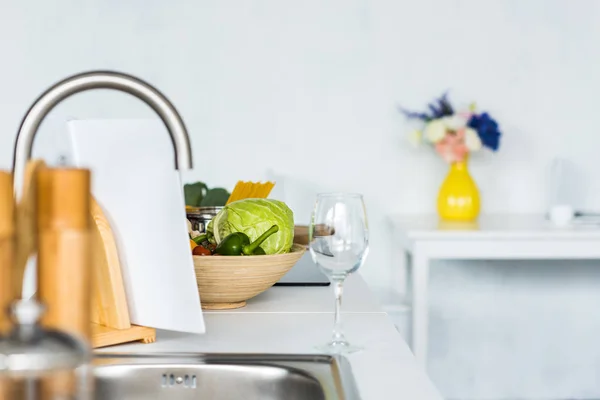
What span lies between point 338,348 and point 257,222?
373mm

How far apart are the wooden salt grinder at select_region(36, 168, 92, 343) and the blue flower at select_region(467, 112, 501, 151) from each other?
2.49 metres

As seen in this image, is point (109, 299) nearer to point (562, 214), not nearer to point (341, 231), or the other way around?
point (341, 231)

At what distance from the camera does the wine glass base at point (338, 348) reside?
1.01 m

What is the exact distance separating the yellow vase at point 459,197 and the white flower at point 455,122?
0.46ft

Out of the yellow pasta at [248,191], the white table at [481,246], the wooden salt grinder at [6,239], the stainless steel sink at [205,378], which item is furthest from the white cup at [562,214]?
the wooden salt grinder at [6,239]

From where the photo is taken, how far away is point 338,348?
3.35 ft

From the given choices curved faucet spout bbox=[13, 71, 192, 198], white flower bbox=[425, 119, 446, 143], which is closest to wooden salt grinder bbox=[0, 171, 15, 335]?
curved faucet spout bbox=[13, 71, 192, 198]

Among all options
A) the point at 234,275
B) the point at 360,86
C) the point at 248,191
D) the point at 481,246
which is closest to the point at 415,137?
the point at 360,86

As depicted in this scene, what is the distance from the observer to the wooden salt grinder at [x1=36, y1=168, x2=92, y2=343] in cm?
43

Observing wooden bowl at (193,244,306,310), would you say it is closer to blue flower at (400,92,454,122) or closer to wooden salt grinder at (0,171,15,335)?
wooden salt grinder at (0,171,15,335)

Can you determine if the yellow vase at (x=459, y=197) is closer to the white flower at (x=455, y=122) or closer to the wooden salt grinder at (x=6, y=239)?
the white flower at (x=455, y=122)

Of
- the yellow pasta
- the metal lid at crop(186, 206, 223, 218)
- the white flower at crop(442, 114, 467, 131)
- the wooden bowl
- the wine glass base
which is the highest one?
the white flower at crop(442, 114, 467, 131)

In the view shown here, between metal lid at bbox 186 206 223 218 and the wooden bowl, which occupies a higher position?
metal lid at bbox 186 206 223 218

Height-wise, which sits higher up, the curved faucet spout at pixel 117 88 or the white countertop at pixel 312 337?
the curved faucet spout at pixel 117 88
